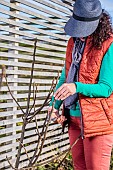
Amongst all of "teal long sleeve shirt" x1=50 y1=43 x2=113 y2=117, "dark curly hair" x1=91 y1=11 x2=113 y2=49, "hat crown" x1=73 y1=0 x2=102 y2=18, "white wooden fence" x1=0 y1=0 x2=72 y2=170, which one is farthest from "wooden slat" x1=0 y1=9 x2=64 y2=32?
"teal long sleeve shirt" x1=50 y1=43 x2=113 y2=117

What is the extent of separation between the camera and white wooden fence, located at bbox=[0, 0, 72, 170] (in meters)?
4.91

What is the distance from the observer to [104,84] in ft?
8.70

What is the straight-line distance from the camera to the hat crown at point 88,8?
2.79m

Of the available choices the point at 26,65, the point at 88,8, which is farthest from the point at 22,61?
the point at 88,8

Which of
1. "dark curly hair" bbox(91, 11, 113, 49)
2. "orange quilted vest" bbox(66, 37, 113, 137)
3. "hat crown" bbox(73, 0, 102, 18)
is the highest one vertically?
"hat crown" bbox(73, 0, 102, 18)

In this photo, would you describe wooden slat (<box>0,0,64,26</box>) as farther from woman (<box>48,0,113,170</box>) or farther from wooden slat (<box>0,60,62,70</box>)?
woman (<box>48,0,113,170</box>)

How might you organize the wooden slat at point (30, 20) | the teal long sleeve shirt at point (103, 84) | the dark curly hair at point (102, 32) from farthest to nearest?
the wooden slat at point (30, 20), the dark curly hair at point (102, 32), the teal long sleeve shirt at point (103, 84)

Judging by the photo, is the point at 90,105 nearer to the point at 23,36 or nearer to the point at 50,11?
the point at 23,36

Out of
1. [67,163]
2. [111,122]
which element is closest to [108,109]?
[111,122]

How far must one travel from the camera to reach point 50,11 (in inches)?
234

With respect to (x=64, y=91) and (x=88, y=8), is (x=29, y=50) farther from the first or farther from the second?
(x=64, y=91)

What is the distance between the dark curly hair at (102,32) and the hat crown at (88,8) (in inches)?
2.6

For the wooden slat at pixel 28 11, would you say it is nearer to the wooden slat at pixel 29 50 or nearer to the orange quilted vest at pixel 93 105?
the wooden slat at pixel 29 50

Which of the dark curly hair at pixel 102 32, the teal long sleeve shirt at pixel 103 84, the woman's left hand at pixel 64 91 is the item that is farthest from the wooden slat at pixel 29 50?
the woman's left hand at pixel 64 91
